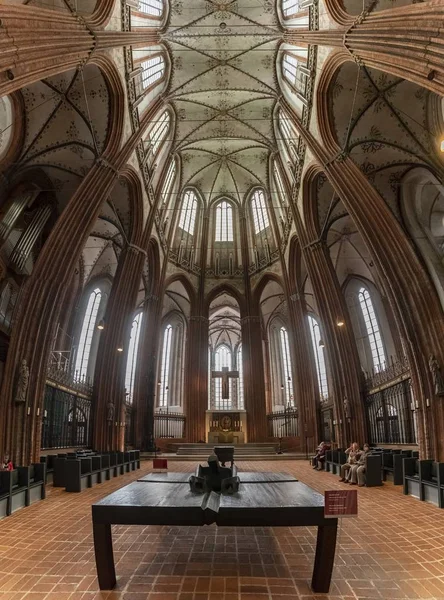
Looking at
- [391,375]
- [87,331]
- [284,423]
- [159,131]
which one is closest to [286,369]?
[284,423]

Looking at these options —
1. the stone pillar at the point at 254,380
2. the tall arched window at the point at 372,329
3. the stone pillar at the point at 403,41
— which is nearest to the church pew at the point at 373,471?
the stone pillar at the point at 403,41

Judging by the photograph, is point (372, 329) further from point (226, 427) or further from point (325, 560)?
point (325, 560)

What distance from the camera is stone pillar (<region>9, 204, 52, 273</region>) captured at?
1669cm

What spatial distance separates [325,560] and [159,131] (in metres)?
25.2

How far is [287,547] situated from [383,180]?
1611 cm

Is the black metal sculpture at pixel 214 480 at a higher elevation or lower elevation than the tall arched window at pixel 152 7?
lower

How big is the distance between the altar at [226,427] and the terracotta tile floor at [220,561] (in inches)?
888

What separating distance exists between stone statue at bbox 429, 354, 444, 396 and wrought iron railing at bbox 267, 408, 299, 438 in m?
17.0

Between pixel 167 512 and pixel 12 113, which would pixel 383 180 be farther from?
pixel 167 512

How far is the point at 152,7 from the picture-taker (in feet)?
64.1

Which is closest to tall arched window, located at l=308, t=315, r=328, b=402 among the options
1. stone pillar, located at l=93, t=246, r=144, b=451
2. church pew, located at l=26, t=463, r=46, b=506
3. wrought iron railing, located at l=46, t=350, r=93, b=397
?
stone pillar, located at l=93, t=246, r=144, b=451

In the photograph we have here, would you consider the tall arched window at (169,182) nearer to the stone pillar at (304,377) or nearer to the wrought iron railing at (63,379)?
the stone pillar at (304,377)

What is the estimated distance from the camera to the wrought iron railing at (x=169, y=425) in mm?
31281

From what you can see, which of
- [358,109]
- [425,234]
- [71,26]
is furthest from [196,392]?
[71,26]
